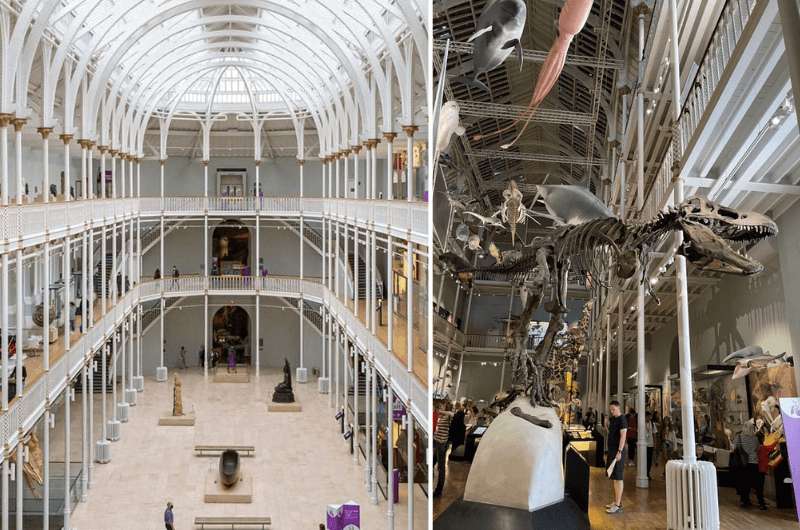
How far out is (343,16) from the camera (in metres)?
30.0

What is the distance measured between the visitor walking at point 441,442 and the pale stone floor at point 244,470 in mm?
14310

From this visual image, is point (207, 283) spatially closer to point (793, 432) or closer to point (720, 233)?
point (720, 233)

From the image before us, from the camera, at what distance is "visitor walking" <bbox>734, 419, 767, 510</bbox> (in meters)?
5.31

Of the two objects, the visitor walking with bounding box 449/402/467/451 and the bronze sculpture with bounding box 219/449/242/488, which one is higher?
the visitor walking with bounding box 449/402/467/451

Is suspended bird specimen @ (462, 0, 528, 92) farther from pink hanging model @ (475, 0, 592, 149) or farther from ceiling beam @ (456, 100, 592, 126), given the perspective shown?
ceiling beam @ (456, 100, 592, 126)

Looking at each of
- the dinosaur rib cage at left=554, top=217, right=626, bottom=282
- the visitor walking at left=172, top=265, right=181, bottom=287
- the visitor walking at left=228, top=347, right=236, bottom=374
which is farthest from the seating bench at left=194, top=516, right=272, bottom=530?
the visitor walking at left=172, top=265, right=181, bottom=287

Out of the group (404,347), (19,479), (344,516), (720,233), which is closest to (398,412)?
(404,347)

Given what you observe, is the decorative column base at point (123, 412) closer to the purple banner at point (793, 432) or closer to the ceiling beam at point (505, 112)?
the ceiling beam at point (505, 112)

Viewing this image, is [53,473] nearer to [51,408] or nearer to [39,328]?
[51,408]

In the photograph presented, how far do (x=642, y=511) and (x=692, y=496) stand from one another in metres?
0.34

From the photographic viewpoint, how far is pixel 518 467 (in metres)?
5.08

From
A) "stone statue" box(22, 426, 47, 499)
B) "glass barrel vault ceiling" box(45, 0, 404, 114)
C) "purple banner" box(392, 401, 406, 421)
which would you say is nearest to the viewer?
"stone statue" box(22, 426, 47, 499)

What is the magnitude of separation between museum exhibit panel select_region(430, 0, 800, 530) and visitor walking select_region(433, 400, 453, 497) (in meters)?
0.01

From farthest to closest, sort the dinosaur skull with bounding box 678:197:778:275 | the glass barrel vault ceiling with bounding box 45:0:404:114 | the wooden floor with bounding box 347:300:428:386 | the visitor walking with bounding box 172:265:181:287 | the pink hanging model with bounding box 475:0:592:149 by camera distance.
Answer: the visitor walking with bounding box 172:265:181:287 → the glass barrel vault ceiling with bounding box 45:0:404:114 → the wooden floor with bounding box 347:300:428:386 → the pink hanging model with bounding box 475:0:592:149 → the dinosaur skull with bounding box 678:197:778:275
